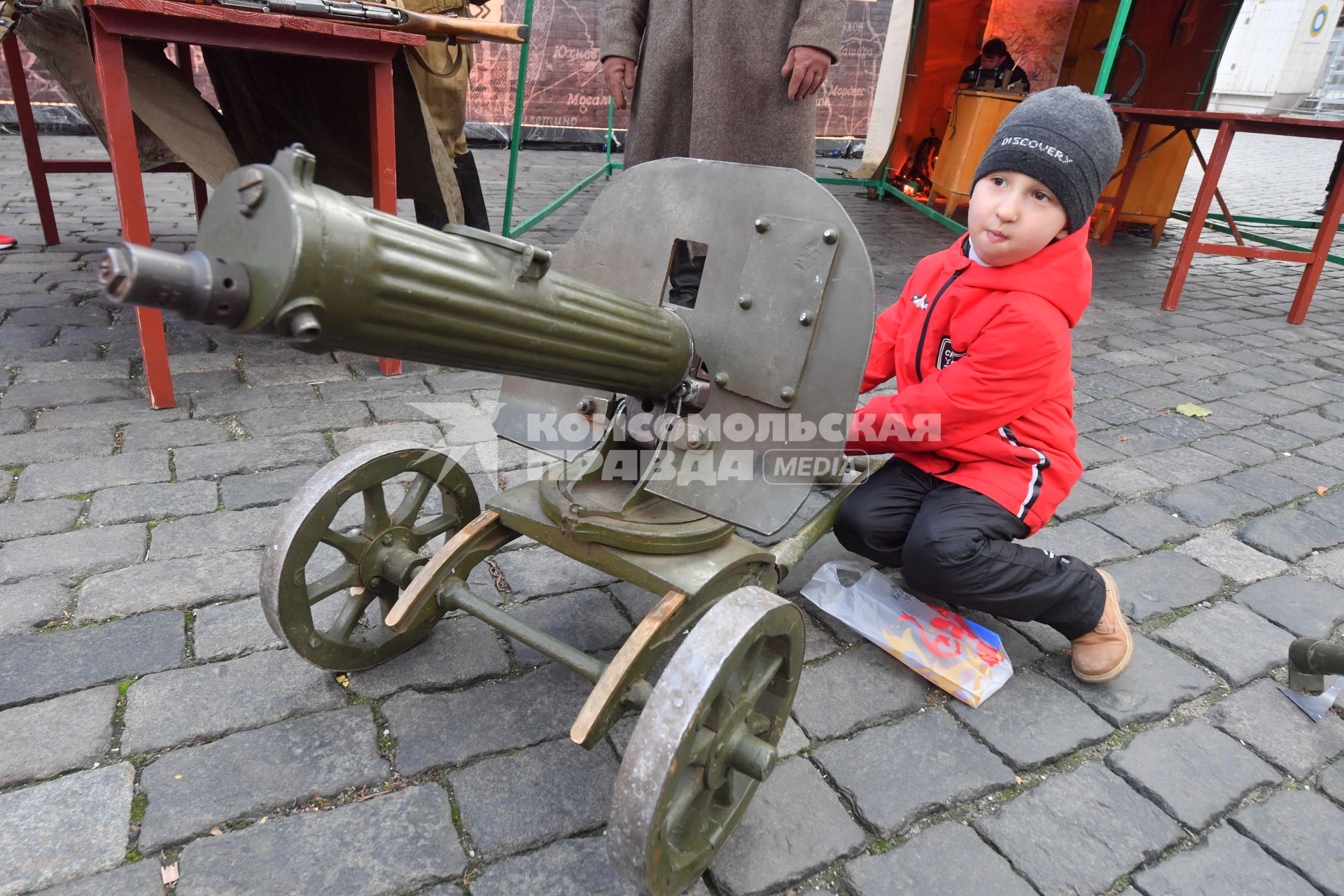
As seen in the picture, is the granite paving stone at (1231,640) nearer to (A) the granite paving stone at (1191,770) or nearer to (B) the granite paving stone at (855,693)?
(A) the granite paving stone at (1191,770)

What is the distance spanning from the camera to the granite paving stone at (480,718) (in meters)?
1.83

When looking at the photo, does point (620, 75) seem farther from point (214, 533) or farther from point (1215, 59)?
point (1215, 59)

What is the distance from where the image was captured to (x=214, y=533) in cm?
248

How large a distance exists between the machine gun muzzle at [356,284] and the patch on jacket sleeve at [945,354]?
1113 mm

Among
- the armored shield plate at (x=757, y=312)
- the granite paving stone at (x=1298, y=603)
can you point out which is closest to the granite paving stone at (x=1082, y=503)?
the granite paving stone at (x=1298, y=603)

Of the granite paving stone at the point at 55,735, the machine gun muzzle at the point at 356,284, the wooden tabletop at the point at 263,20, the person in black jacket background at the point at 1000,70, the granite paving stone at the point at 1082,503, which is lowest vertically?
the granite paving stone at the point at 55,735

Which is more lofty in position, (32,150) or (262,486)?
(32,150)

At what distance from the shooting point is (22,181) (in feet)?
20.8

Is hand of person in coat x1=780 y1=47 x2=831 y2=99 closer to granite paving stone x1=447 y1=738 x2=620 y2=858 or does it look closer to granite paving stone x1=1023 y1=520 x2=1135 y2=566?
granite paving stone x1=1023 y1=520 x2=1135 y2=566

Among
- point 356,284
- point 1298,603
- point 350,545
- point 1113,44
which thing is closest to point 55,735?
point 350,545

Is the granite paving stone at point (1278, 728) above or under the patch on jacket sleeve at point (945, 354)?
under

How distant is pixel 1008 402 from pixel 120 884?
2.11 metres

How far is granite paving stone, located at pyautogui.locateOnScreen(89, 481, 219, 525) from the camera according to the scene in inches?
99.3

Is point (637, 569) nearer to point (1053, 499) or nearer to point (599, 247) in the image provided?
point (599, 247)
